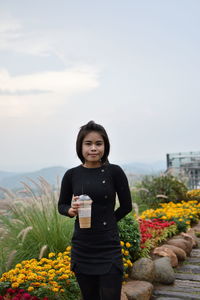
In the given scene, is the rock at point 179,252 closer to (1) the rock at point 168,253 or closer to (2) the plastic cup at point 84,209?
(1) the rock at point 168,253

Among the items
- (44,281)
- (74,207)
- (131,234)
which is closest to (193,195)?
(131,234)

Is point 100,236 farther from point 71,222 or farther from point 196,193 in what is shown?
point 196,193

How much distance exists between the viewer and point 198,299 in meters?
4.97

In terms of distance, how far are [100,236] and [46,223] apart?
2745mm

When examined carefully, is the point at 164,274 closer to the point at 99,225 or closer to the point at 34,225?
the point at 34,225

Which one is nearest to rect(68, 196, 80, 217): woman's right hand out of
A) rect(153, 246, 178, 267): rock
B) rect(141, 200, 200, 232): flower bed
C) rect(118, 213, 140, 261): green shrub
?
rect(118, 213, 140, 261): green shrub

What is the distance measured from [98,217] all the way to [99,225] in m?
0.06

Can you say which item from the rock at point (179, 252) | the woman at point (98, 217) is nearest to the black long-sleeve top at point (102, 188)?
the woman at point (98, 217)

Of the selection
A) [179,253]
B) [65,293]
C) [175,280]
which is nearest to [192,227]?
[179,253]

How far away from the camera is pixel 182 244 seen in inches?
267

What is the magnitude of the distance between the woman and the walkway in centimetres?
244

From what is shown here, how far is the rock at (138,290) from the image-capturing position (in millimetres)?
4715

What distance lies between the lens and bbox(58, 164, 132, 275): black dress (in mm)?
2830

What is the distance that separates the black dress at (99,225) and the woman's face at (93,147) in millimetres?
97
